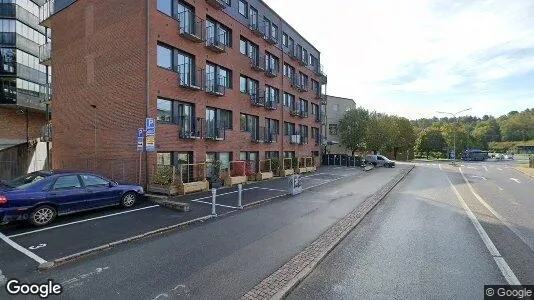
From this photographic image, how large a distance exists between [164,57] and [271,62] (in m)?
14.0

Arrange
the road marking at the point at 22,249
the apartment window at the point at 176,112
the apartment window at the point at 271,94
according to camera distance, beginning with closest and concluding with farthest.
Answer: the road marking at the point at 22,249 < the apartment window at the point at 176,112 < the apartment window at the point at 271,94

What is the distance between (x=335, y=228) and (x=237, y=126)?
16102 millimetres

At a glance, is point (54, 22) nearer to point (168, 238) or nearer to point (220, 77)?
point (220, 77)

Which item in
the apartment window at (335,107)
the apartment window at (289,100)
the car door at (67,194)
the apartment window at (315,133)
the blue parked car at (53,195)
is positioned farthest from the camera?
the apartment window at (335,107)

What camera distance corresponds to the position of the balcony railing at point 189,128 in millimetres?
18825

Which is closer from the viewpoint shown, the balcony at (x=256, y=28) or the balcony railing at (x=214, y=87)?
the balcony railing at (x=214, y=87)

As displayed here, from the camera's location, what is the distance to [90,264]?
6656mm

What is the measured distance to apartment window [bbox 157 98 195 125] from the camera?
18.0 m

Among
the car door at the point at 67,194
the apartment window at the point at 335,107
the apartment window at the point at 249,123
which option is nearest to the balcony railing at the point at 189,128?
the apartment window at the point at 249,123

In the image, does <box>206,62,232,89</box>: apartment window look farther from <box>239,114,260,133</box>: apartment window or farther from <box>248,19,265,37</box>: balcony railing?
<box>248,19,265,37</box>: balcony railing

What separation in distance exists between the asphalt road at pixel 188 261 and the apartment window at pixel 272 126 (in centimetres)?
1917

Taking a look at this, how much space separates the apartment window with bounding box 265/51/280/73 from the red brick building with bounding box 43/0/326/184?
1.15m

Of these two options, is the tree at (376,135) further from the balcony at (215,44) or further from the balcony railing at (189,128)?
the balcony railing at (189,128)

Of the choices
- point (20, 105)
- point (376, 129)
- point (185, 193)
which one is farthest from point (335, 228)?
point (376, 129)
